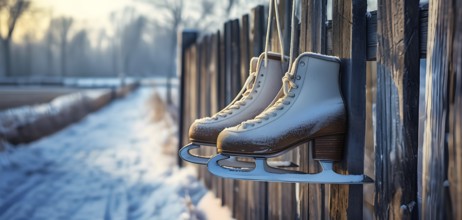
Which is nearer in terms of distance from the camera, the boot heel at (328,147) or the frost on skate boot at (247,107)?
the boot heel at (328,147)

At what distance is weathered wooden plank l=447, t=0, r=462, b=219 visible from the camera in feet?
3.51

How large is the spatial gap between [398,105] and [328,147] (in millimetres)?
302

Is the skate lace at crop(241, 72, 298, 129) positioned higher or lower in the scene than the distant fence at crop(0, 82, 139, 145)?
higher

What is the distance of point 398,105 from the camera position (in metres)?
1.39

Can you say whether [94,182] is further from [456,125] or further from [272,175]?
[456,125]

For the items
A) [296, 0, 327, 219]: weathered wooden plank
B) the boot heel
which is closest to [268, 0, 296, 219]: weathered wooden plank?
[296, 0, 327, 219]: weathered wooden plank

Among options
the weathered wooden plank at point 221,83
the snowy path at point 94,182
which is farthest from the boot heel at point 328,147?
the weathered wooden plank at point 221,83

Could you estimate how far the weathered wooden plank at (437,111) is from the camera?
1.14 m

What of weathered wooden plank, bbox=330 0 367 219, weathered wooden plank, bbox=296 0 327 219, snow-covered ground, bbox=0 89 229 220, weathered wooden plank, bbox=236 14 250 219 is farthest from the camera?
snow-covered ground, bbox=0 89 229 220

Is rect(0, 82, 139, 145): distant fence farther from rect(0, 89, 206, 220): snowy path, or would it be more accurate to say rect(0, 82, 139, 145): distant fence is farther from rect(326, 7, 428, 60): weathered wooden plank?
rect(326, 7, 428, 60): weathered wooden plank

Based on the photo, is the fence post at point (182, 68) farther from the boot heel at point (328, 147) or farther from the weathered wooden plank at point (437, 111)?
the weathered wooden plank at point (437, 111)

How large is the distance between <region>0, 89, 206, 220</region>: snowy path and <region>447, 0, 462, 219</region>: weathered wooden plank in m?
2.65

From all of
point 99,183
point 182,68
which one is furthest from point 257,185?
point 182,68

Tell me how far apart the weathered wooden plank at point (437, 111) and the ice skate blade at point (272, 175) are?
12.5 inches
